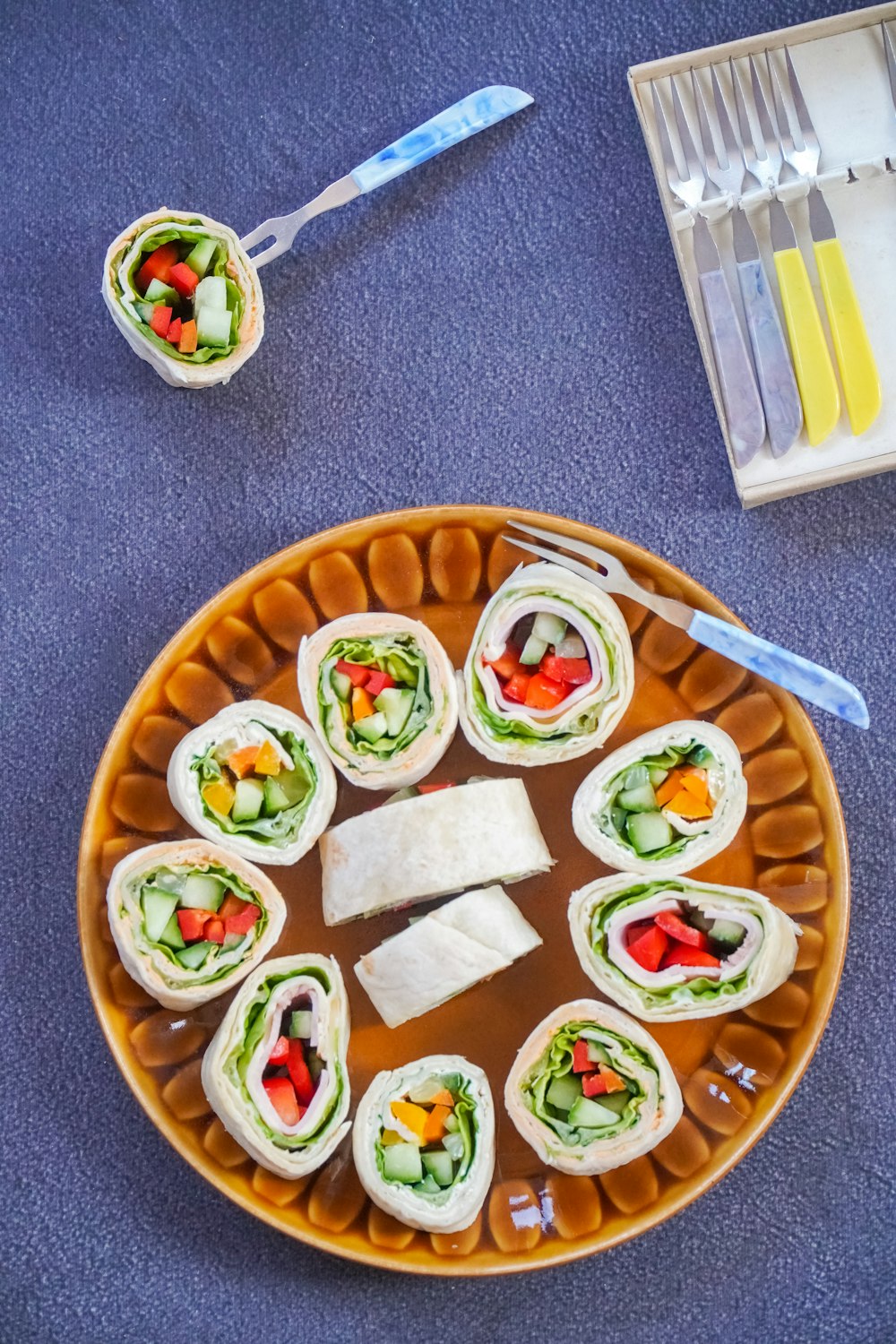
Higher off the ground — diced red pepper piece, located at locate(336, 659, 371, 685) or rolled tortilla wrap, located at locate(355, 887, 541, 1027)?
diced red pepper piece, located at locate(336, 659, 371, 685)

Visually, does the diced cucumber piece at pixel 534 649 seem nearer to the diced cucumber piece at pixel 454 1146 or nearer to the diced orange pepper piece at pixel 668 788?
the diced orange pepper piece at pixel 668 788

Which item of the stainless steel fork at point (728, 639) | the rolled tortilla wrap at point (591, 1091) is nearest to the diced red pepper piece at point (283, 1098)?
the rolled tortilla wrap at point (591, 1091)

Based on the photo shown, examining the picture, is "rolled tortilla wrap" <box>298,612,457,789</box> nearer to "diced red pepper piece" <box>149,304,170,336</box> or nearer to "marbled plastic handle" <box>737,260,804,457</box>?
"diced red pepper piece" <box>149,304,170,336</box>

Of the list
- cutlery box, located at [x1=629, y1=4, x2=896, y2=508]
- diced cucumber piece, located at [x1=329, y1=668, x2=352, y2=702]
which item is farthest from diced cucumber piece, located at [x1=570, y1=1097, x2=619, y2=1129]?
cutlery box, located at [x1=629, y1=4, x2=896, y2=508]

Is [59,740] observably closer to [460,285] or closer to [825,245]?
[460,285]

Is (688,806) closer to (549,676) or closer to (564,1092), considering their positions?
(549,676)

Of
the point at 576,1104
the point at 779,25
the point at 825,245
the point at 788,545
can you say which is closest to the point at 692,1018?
the point at 576,1104
